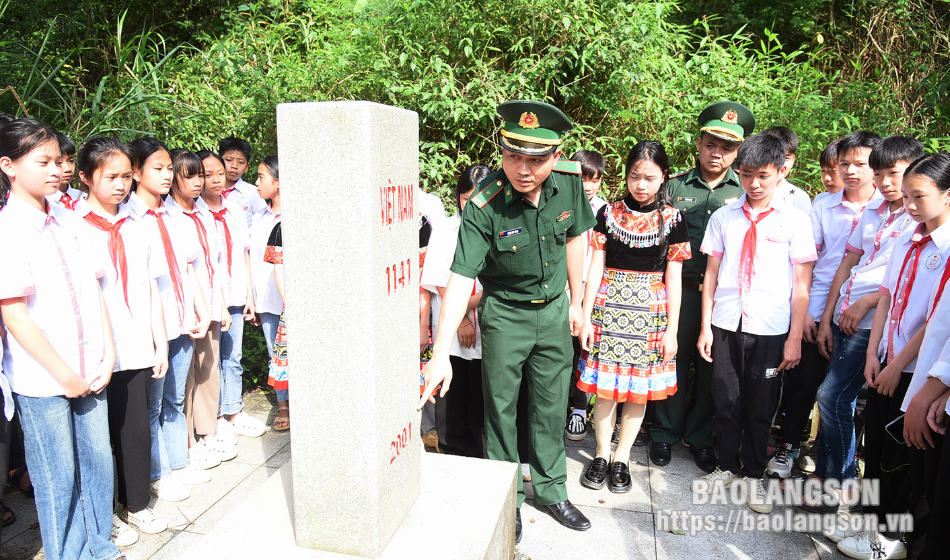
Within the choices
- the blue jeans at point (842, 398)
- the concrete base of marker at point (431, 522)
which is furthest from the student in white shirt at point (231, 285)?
the blue jeans at point (842, 398)

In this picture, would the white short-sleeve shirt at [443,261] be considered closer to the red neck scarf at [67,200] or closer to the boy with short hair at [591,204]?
the boy with short hair at [591,204]

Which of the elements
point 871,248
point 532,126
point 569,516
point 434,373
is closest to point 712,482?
point 569,516

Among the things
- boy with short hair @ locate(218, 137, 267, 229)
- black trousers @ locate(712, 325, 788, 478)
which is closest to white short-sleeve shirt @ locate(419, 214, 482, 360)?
black trousers @ locate(712, 325, 788, 478)

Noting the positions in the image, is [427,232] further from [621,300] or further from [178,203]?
[178,203]

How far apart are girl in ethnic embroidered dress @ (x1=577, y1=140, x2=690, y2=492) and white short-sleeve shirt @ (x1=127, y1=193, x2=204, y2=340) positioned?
222cm

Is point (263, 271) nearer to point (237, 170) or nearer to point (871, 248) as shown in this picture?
point (237, 170)

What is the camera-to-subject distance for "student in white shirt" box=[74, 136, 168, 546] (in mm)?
2873

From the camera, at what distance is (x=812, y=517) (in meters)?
3.21

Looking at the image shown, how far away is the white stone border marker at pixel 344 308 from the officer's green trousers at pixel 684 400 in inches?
86.8

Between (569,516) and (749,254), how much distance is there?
1.67 meters

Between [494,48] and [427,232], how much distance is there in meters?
2.28

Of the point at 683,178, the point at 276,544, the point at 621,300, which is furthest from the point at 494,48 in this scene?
the point at 276,544

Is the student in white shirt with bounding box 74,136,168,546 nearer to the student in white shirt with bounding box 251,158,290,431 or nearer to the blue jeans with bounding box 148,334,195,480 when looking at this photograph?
the blue jeans with bounding box 148,334,195,480

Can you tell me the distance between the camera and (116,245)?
9.66ft
